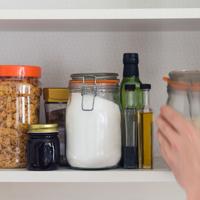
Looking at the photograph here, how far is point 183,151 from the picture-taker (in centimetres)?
92

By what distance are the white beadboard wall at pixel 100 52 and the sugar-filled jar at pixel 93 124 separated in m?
0.20

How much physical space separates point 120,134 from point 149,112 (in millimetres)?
71

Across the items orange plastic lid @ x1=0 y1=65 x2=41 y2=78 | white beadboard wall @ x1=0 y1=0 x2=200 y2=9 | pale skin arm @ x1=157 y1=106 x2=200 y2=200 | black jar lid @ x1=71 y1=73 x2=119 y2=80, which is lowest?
pale skin arm @ x1=157 y1=106 x2=200 y2=200

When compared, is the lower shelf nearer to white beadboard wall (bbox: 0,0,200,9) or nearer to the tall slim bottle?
the tall slim bottle

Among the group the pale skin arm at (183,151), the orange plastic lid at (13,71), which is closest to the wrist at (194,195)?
the pale skin arm at (183,151)

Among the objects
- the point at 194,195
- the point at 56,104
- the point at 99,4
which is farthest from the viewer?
the point at 99,4

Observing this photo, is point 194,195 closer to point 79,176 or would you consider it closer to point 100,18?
point 79,176

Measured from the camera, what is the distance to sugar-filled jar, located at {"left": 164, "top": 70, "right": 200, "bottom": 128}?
3.03 ft

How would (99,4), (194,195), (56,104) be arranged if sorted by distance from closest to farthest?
(194,195), (56,104), (99,4)

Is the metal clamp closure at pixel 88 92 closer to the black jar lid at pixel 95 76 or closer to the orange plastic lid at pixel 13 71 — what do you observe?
the black jar lid at pixel 95 76

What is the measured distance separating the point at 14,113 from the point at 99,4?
36 cm

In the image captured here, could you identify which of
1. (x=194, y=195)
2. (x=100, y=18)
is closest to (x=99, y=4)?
(x=100, y=18)

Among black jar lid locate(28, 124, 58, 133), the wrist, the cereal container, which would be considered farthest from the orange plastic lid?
the wrist

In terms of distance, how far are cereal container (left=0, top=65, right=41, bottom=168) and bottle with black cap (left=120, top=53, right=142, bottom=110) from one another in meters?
0.18
